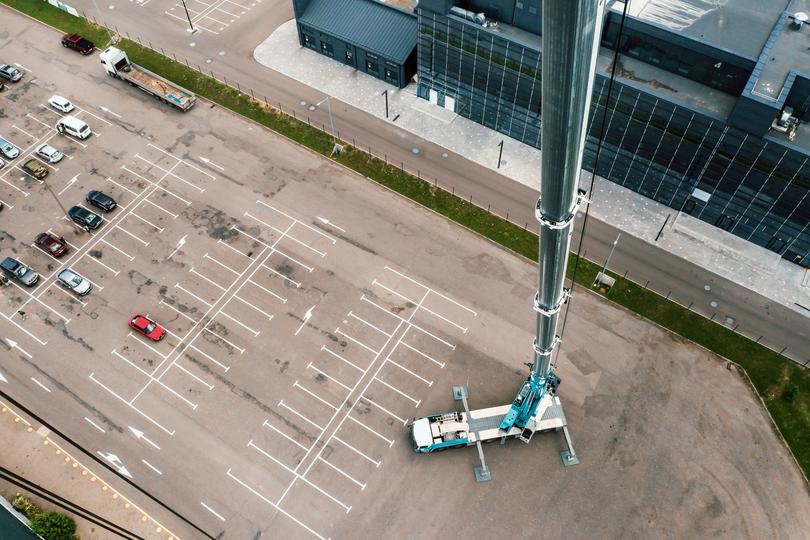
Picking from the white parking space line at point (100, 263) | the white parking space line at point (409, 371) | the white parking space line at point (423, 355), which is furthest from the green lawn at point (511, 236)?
the white parking space line at point (100, 263)

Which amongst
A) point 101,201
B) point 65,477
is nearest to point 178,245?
point 101,201

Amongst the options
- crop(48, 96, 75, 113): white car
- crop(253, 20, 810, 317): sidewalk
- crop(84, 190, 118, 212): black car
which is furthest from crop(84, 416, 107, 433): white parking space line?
crop(253, 20, 810, 317): sidewalk

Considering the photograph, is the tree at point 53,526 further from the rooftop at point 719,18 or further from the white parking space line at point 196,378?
the rooftop at point 719,18

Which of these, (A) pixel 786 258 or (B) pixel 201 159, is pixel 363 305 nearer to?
(B) pixel 201 159

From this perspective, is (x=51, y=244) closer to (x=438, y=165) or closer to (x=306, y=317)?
(x=306, y=317)

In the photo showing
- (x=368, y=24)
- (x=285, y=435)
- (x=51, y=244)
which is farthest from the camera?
(x=368, y=24)
